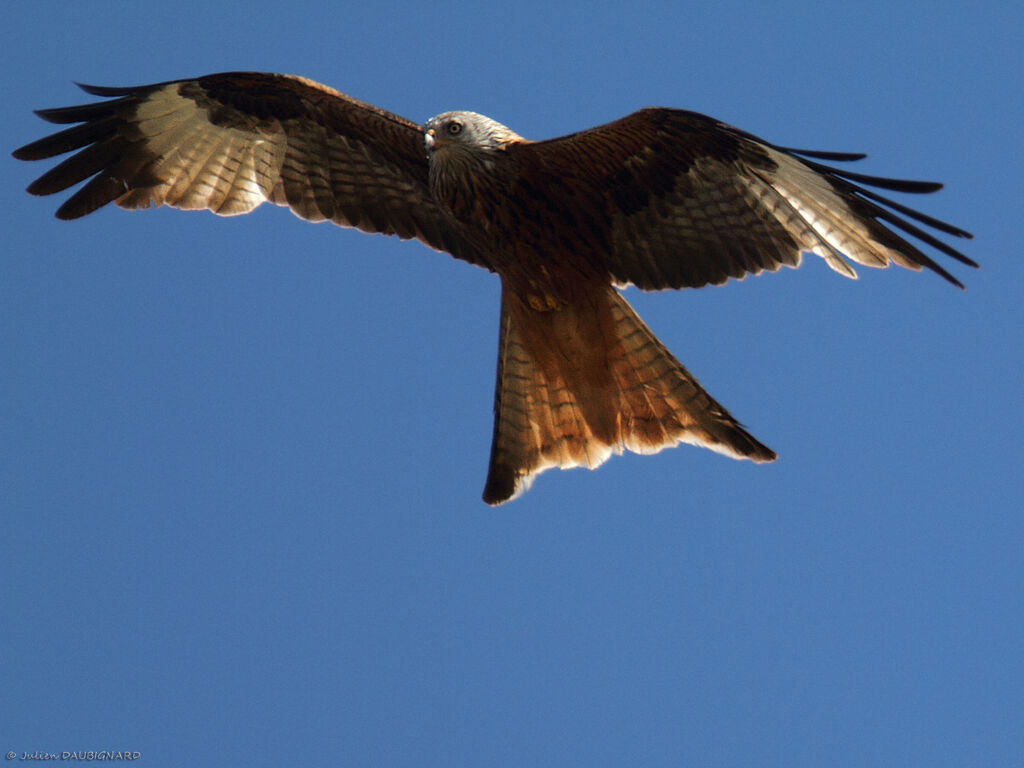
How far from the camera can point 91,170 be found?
785cm

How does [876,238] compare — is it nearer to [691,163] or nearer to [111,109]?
[691,163]

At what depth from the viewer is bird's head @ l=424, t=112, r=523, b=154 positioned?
7160 mm

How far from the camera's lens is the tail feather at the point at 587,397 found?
7320 millimetres

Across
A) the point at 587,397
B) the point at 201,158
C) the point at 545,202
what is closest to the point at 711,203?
the point at 545,202

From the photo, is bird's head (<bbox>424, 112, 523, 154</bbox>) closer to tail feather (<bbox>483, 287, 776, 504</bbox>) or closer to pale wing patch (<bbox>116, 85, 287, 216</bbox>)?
tail feather (<bbox>483, 287, 776, 504</bbox>)

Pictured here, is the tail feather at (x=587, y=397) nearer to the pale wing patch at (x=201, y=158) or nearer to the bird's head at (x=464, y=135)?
the bird's head at (x=464, y=135)

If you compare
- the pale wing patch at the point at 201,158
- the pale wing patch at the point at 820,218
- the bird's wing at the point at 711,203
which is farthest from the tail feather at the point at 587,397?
the pale wing patch at the point at 201,158

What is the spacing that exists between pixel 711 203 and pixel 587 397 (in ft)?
4.36

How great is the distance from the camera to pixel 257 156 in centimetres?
814

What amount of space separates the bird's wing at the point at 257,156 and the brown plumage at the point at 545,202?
0.03ft

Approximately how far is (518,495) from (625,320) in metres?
1.19

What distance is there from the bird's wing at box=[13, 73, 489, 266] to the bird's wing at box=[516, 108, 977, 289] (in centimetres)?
106

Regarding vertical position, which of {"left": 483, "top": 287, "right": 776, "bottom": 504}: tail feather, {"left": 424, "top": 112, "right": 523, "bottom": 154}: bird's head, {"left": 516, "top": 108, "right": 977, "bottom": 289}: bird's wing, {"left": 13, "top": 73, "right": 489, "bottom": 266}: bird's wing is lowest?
{"left": 483, "top": 287, "right": 776, "bottom": 504}: tail feather

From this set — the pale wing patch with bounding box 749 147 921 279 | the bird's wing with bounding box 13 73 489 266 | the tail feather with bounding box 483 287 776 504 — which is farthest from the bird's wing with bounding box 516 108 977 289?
the bird's wing with bounding box 13 73 489 266
